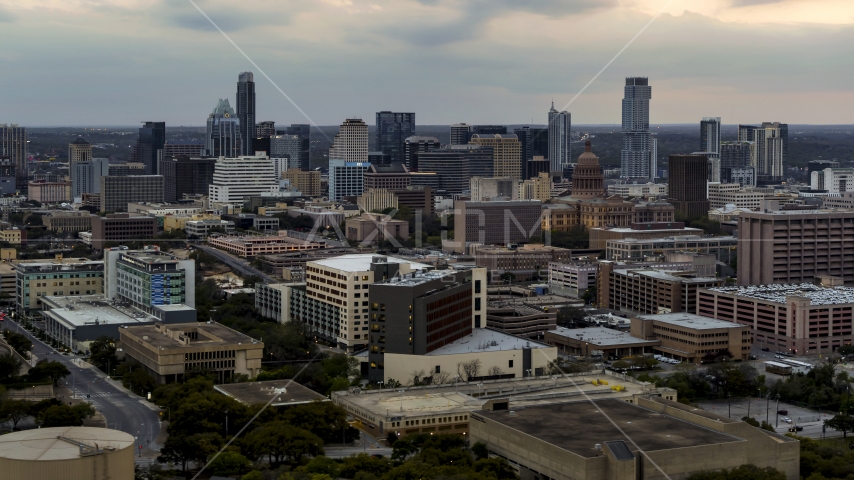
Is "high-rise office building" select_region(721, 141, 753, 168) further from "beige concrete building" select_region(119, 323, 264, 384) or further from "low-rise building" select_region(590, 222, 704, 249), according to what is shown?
"beige concrete building" select_region(119, 323, 264, 384)

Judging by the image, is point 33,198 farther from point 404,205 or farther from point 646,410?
point 646,410

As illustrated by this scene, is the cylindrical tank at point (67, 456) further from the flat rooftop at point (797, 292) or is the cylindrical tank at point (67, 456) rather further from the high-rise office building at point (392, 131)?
the high-rise office building at point (392, 131)

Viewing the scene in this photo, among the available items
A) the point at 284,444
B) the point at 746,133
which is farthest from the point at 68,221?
the point at 746,133

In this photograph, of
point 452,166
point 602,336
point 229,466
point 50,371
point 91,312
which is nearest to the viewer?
point 229,466

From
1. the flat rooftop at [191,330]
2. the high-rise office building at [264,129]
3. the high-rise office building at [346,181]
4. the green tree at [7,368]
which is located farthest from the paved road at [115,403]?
the high-rise office building at [264,129]

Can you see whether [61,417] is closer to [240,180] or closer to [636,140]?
[240,180]

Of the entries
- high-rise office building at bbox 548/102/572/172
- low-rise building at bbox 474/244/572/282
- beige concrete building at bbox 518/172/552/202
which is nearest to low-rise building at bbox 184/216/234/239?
low-rise building at bbox 474/244/572/282
